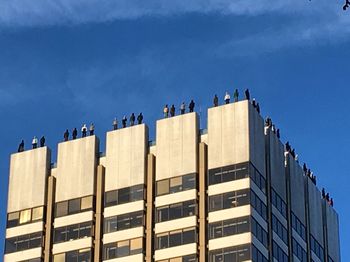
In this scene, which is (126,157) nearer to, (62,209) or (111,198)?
(111,198)

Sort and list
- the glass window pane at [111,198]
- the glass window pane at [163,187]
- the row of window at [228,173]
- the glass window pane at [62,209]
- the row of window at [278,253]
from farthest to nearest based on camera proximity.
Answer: the glass window pane at [62,209], the glass window pane at [111,198], the row of window at [278,253], the glass window pane at [163,187], the row of window at [228,173]

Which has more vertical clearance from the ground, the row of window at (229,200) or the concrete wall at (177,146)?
the concrete wall at (177,146)

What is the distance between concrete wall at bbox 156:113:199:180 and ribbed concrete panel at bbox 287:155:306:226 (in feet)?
54.8

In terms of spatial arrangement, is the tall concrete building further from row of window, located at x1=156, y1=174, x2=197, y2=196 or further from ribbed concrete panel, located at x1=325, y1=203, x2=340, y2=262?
ribbed concrete panel, located at x1=325, y1=203, x2=340, y2=262

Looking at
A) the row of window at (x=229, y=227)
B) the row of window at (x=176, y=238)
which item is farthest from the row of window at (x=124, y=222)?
the row of window at (x=229, y=227)

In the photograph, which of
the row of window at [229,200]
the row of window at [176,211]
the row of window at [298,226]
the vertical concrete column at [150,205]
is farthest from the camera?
the row of window at [298,226]

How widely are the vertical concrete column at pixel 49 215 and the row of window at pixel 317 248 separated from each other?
34.1 meters

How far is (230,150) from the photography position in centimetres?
11431

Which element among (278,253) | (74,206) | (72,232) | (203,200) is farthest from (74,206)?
(278,253)

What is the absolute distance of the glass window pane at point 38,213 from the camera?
122 m

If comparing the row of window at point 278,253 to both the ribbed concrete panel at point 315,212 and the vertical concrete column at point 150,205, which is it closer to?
the ribbed concrete panel at point 315,212

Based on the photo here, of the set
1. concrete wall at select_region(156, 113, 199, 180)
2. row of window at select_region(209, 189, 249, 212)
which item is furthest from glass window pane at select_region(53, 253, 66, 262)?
row of window at select_region(209, 189, 249, 212)

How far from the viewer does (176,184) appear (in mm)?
115125

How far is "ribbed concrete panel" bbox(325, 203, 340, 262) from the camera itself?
137 meters
